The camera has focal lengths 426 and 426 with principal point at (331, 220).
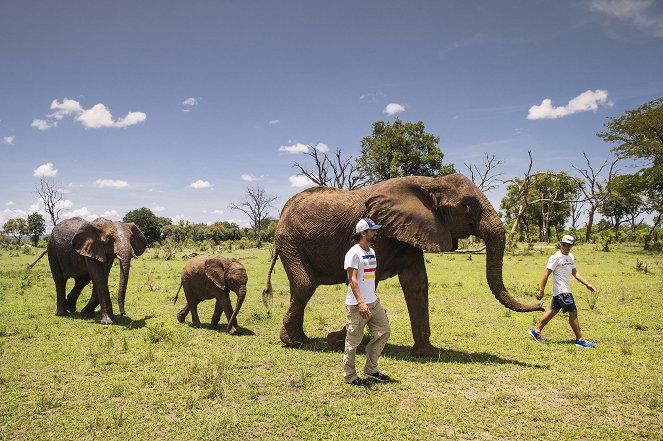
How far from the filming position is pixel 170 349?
7801 millimetres

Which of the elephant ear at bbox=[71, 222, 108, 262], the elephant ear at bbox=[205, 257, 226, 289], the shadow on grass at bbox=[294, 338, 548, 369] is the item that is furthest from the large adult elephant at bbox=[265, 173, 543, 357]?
the elephant ear at bbox=[71, 222, 108, 262]

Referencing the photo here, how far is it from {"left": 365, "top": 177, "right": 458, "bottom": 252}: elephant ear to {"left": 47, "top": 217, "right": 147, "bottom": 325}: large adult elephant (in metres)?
5.77

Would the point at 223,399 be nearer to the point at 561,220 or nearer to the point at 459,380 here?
the point at 459,380

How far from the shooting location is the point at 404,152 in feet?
148

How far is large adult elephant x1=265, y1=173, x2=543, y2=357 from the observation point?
7109mm

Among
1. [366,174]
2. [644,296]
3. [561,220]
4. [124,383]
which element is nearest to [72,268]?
[124,383]

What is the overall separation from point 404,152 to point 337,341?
39.1 m

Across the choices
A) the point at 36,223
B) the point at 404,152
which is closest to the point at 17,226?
the point at 36,223

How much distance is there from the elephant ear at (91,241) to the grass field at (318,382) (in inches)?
65.2

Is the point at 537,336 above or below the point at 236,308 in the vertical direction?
below

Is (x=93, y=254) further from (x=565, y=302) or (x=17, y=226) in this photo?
(x=17, y=226)

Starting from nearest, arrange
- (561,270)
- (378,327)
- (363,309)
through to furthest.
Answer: (363,309) < (378,327) < (561,270)

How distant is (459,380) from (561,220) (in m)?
72.3

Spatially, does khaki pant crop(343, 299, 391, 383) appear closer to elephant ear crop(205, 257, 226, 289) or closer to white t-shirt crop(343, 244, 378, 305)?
white t-shirt crop(343, 244, 378, 305)
